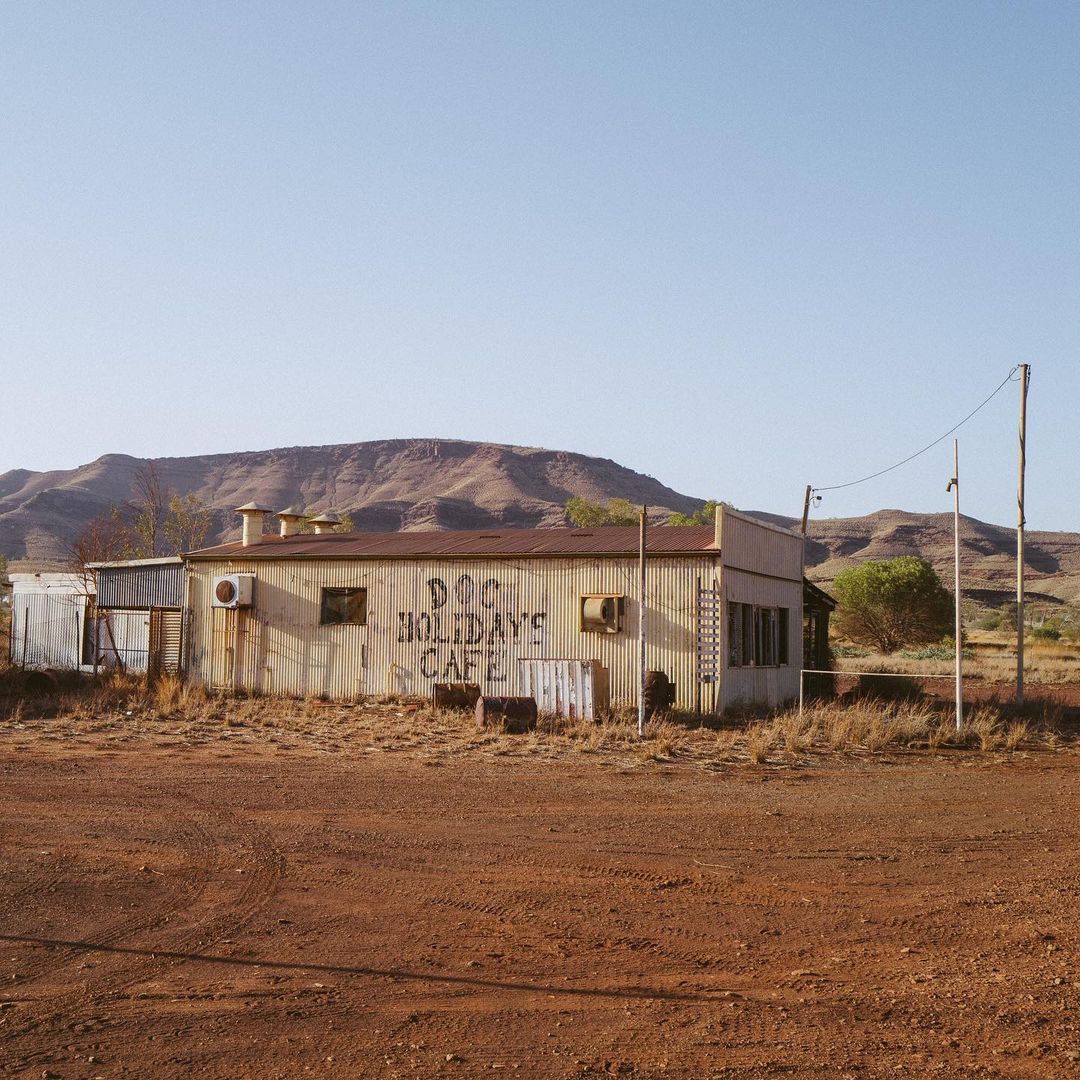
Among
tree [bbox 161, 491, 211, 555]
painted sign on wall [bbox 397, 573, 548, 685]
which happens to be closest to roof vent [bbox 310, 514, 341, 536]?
painted sign on wall [bbox 397, 573, 548, 685]

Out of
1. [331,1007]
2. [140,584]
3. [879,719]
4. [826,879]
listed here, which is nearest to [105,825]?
[331,1007]

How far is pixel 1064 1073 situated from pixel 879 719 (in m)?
14.4

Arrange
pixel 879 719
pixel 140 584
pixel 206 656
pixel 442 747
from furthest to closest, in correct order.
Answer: pixel 140 584, pixel 206 656, pixel 879 719, pixel 442 747

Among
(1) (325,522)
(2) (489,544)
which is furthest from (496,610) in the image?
(1) (325,522)

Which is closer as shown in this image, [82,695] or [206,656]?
[82,695]

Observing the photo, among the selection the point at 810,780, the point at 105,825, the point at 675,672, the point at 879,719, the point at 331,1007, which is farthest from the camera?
the point at 675,672

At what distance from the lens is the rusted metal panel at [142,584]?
28.3 metres

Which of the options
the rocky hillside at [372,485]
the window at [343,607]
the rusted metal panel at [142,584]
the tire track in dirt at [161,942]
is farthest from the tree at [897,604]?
the rocky hillside at [372,485]

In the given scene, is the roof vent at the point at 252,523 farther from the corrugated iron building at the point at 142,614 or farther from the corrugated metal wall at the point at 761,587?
the corrugated metal wall at the point at 761,587

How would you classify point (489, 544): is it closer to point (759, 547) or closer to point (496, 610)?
point (496, 610)

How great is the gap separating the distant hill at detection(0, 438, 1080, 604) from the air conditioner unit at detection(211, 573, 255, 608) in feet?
265

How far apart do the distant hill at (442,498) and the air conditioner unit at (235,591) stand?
80904 mm

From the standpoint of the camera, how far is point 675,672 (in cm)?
2261

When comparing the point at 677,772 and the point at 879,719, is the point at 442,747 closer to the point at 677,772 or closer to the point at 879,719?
the point at 677,772
